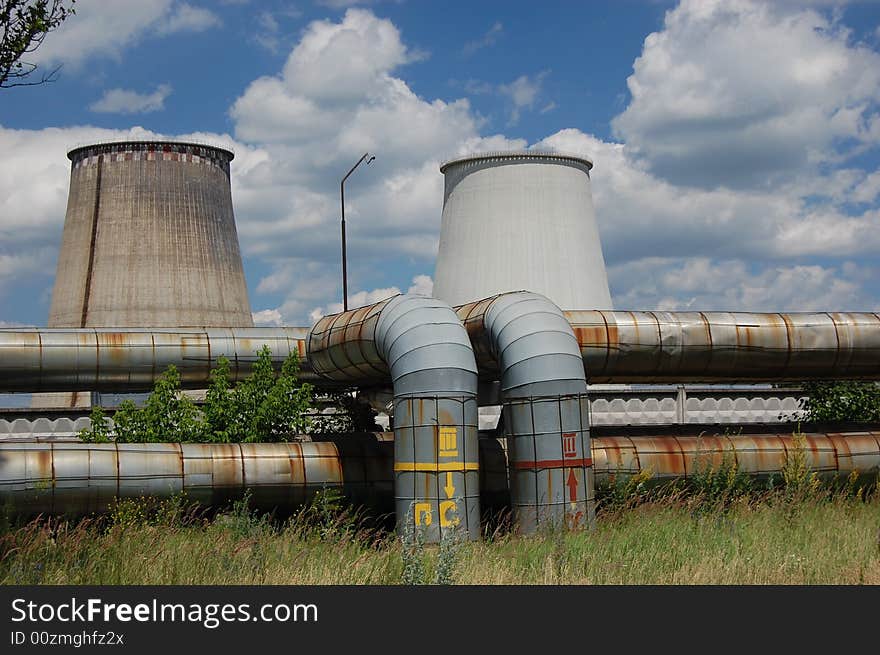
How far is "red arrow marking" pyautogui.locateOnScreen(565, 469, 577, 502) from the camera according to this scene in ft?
29.0

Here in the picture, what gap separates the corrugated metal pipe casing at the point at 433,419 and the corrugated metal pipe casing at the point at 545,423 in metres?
0.40

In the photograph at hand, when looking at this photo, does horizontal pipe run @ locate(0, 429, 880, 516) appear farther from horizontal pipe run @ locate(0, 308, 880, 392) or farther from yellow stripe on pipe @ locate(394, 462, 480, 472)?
yellow stripe on pipe @ locate(394, 462, 480, 472)

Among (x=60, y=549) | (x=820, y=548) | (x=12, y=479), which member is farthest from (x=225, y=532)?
(x=820, y=548)

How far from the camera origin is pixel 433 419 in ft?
28.5

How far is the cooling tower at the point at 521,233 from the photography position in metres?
24.7

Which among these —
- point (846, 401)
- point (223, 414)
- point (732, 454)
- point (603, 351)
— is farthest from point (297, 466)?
point (846, 401)

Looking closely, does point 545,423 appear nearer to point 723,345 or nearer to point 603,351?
point 603,351

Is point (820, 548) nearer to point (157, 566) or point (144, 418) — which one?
point (157, 566)

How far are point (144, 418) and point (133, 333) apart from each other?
1.20 m

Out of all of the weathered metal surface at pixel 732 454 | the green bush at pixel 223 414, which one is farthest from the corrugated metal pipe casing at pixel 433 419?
the green bush at pixel 223 414

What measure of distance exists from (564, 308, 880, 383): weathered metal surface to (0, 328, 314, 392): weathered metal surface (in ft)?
11.0

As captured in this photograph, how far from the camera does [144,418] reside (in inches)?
453

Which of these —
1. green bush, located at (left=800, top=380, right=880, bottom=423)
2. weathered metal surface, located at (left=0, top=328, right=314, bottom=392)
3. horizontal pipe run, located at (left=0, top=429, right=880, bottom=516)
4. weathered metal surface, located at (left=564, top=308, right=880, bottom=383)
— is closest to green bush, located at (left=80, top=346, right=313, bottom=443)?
weathered metal surface, located at (left=0, top=328, right=314, bottom=392)

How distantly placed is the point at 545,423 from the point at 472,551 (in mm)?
1460
